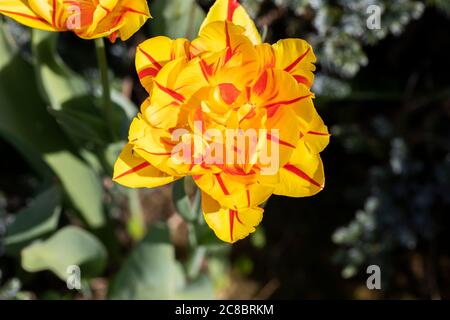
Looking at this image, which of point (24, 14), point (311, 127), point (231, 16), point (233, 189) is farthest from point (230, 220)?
point (24, 14)

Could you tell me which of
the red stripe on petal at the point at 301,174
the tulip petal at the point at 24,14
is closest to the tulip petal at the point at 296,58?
the red stripe on petal at the point at 301,174

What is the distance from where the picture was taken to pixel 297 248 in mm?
1727

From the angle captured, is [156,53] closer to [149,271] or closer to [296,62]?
[296,62]

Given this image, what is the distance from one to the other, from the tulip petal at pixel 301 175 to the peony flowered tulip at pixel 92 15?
277mm

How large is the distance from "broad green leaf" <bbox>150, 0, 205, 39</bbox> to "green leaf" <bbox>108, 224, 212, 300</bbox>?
381mm

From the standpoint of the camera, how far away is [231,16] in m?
0.91

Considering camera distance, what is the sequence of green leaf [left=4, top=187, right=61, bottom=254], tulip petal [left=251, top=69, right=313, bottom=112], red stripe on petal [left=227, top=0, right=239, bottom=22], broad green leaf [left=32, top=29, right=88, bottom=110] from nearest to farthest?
tulip petal [left=251, top=69, right=313, bottom=112] → red stripe on petal [left=227, top=0, right=239, bottom=22] → broad green leaf [left=32, top=29, right=88, bottom=110] → green leaf [left=4, top=187, right=61, bottom=254]

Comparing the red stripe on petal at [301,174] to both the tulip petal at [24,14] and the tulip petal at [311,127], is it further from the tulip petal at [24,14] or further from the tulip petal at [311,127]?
the tulip petal at [24,14]

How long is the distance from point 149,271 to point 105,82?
418 mm

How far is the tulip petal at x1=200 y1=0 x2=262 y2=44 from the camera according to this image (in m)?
0.90

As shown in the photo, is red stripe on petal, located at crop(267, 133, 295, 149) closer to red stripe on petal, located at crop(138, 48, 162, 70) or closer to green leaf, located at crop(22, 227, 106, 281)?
red stripe on petal, located at crop(138, 48, 162, 70)

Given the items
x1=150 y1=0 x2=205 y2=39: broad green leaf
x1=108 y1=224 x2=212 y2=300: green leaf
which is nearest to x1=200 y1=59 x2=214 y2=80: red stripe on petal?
x1=150 y1=0 x2=205 y2=39: broad green leaf
